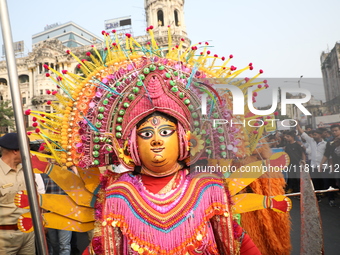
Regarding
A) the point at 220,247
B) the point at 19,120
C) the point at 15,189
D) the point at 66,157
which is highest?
the point at 19,120

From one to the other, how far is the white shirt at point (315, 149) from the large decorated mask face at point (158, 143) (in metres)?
1.31

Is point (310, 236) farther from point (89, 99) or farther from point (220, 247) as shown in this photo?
point (89, 99)

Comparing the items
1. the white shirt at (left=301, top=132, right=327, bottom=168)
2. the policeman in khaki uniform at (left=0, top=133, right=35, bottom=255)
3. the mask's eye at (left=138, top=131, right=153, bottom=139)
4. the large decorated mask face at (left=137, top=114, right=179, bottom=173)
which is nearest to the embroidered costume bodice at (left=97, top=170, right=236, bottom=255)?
the large decorated mask face at (left=137, top=114, right=179, bottom=173)

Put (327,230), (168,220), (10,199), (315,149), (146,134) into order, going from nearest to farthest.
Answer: (168,220) < (146,134) < (10,199) < (315,149) < (327,230)

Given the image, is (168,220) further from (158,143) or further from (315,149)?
(315,149)

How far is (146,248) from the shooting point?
1.85 m

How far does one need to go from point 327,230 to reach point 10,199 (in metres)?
4.66

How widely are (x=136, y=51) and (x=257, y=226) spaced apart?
191 centimetres

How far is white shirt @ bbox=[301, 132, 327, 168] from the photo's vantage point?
9.25ft

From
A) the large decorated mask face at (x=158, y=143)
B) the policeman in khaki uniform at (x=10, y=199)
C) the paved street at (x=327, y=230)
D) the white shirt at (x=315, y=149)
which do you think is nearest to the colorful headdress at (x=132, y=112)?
the large decorated mask face at (x=158, y=143)

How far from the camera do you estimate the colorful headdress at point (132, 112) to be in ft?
6.83

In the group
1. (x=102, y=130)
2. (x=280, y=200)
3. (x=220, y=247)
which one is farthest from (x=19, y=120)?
(x=280, y=200)

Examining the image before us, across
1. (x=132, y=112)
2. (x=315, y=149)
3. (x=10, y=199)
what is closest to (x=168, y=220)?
(x=132, y=112)

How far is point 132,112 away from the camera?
6.83 feet
